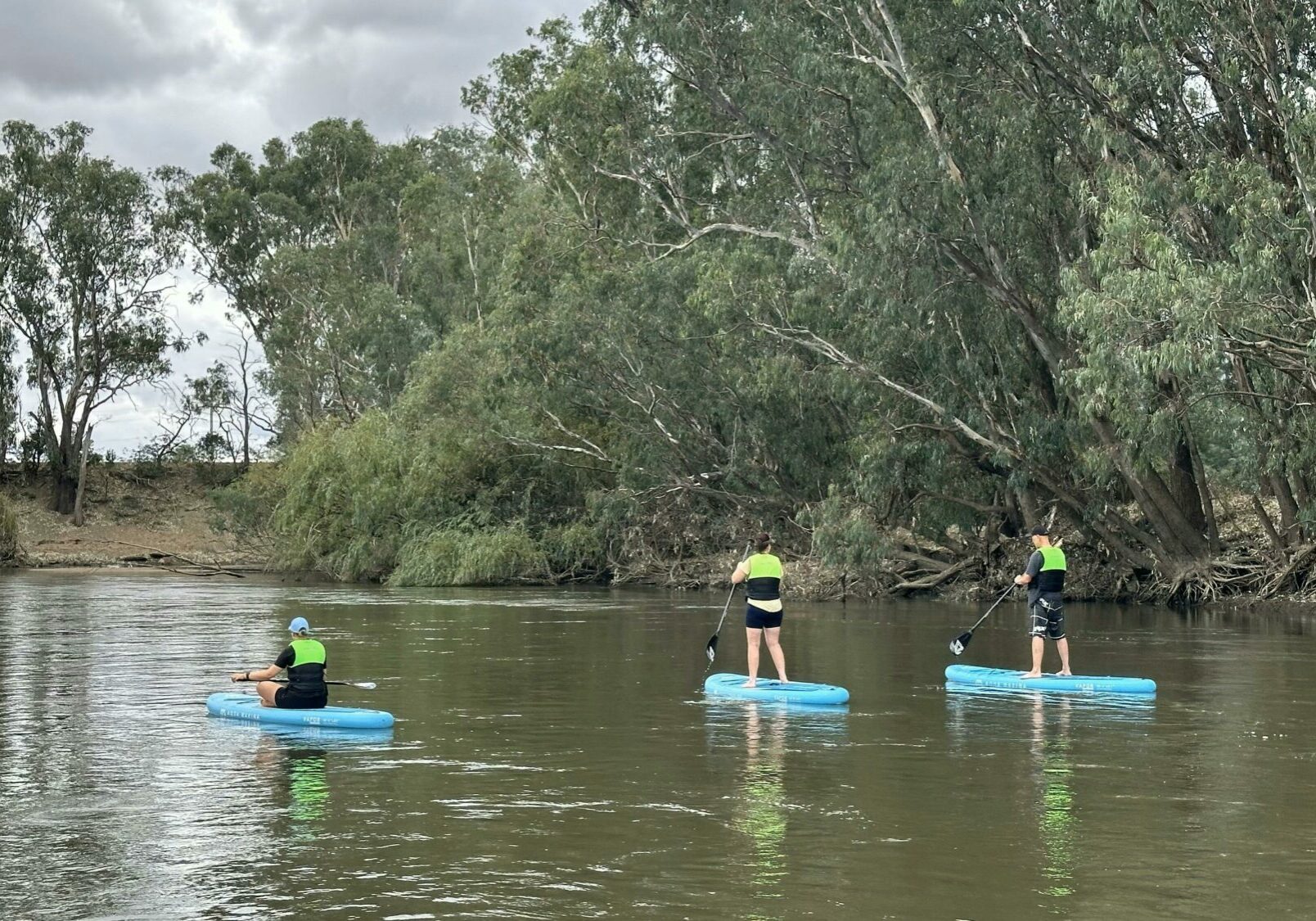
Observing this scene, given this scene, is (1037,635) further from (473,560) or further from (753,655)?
(473,560)

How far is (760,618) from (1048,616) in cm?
366

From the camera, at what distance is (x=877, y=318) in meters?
34.4

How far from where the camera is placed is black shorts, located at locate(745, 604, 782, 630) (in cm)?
1716

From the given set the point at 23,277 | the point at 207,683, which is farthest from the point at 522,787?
the point at 23,277

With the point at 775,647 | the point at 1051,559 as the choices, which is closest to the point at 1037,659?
the point at 1051,559

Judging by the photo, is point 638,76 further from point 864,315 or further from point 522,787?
point 522,787

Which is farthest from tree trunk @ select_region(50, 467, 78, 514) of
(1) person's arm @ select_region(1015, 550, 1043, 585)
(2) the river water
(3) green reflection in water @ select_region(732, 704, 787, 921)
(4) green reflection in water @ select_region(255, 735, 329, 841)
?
(3) green reflection in water @ select_region(732, 704, 787, 921)

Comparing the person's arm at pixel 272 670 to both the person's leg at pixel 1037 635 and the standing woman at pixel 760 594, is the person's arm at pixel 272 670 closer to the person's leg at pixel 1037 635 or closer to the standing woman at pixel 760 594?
the standing woman at pixel 760 594

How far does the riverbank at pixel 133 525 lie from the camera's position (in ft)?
209

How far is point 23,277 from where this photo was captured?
72062 mm

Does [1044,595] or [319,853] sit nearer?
[319,853]

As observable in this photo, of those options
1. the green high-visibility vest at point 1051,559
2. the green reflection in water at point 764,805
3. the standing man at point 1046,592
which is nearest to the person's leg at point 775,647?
the green reflection in water at point 764,805

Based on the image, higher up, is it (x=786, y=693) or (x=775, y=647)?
(x=775, y=647)

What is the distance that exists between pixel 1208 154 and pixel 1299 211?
6.01 feet
